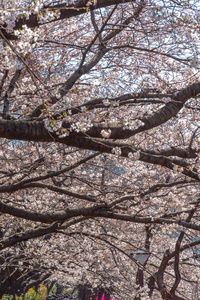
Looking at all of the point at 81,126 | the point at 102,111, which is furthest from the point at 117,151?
the point at 102,111

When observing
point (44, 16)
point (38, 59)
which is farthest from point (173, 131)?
point (44, 16)

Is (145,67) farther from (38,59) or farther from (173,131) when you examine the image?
(38,59)

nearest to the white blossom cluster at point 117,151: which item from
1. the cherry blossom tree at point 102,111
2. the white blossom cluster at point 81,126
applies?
the cherry blossom tree at point 102,111

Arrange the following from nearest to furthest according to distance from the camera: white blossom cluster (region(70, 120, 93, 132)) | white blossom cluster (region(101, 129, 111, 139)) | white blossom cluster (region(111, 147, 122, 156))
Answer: white blossom cluster (region(70, 120, 93, 132)) < white blossom cluster (region(101, 129, 111, 139)) < white blossom cluster (region(111, 147, 122, 156))

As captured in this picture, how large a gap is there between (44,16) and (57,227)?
3.60 m

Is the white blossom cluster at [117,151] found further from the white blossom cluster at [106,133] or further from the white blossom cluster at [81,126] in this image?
the white blossom cluster at [81,126]

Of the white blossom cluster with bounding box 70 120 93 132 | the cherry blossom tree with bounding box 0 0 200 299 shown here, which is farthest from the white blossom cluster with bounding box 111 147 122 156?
the white blossom cluster with bounding box 70 120 93 132

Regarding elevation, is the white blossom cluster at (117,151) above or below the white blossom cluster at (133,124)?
below

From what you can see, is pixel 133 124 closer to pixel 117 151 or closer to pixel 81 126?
pixel 117 151

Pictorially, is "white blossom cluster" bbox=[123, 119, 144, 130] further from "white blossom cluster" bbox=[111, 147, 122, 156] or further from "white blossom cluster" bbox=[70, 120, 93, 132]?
"white blossom cluster" bbox=[70, 120, 93, 132]

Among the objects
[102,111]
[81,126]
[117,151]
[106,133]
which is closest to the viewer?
[81,126]

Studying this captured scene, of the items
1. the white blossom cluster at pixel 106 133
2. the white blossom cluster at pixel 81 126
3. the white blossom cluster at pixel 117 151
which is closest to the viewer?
the white blossom cluster at pixel 81 126

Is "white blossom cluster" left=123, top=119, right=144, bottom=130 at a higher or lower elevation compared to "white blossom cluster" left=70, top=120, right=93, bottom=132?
higher

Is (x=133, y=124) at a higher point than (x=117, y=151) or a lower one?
higher
